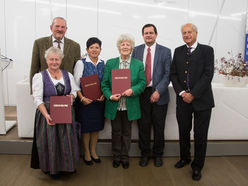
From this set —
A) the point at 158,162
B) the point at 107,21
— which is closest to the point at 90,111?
the point at 158,162

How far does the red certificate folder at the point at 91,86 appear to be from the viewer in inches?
94.5

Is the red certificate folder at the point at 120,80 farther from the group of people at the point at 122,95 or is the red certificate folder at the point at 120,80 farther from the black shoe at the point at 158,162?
the black shoe at the point at 158,162

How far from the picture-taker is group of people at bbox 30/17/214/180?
2.24 m

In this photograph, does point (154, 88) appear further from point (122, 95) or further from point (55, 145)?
point (55, 145)

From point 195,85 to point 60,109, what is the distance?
1.29 m

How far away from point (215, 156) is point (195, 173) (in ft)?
2.29

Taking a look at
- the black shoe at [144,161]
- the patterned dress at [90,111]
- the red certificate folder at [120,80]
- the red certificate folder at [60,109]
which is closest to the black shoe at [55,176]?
the patterned dress at [90,111]

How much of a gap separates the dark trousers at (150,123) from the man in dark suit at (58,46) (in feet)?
2.83

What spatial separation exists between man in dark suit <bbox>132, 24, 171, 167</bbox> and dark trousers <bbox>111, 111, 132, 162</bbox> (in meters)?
0.18

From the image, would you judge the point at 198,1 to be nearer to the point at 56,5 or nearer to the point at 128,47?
the point at 56,5

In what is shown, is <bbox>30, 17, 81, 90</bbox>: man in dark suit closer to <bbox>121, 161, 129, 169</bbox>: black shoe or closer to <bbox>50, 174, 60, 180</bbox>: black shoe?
<bbox>50, 174, 60, 180</bbox>: black shoe

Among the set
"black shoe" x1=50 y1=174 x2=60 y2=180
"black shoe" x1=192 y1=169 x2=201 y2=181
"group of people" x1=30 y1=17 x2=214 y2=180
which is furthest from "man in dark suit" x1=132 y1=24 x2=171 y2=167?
"black shoe" x1=50 y1=174 x2=60 y2=180

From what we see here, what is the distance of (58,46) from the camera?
8.30 ft

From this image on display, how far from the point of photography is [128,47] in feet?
7.79
